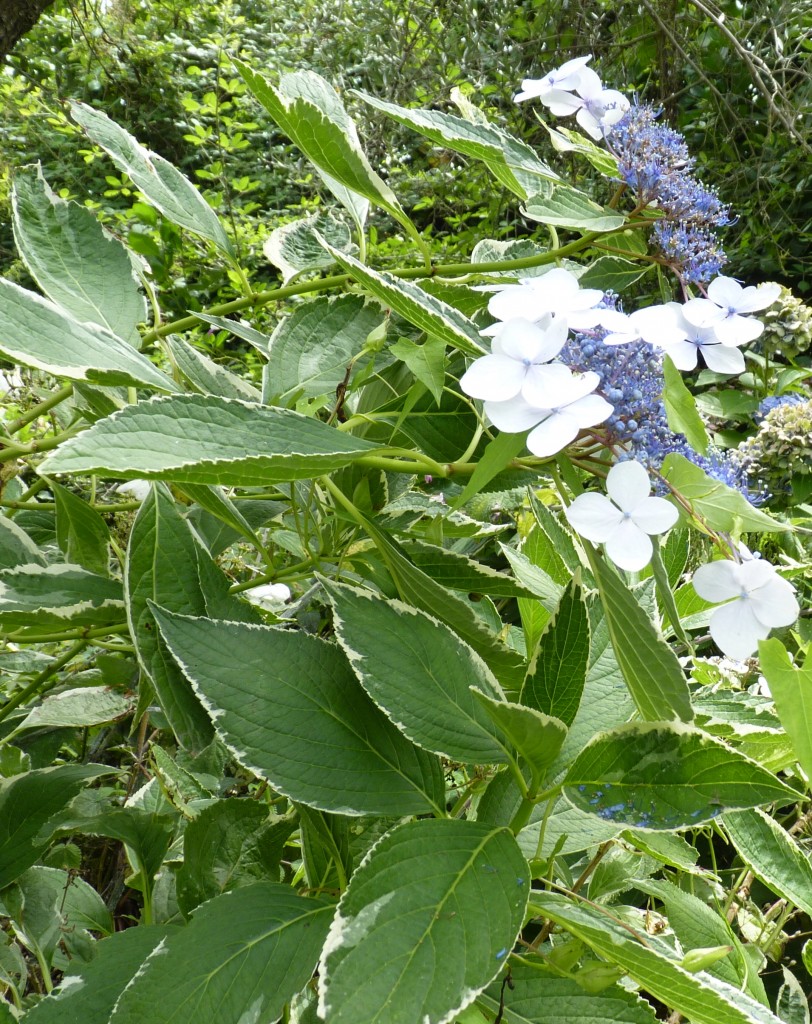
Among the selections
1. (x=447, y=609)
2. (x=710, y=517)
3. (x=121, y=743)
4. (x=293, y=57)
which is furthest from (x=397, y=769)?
(x=293, y=57)

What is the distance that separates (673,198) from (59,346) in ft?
1.23

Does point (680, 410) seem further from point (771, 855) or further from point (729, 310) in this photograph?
point (771, 855)

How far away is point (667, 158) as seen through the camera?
0.52 metres

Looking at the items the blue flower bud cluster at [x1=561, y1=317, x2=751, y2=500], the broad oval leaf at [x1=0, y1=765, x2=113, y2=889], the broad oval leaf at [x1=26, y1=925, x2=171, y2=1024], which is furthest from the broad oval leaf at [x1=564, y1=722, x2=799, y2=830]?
the broad oval leaf at [x1=0, y1=765, x2=113, y2=889]

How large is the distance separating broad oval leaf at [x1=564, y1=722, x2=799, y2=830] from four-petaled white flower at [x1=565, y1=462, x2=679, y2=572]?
0.09 meters

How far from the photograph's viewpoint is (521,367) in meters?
0.36

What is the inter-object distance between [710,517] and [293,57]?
13.5ft

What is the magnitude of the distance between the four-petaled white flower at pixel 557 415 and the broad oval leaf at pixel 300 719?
0.17 meters

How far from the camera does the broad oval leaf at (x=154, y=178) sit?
0.58 m

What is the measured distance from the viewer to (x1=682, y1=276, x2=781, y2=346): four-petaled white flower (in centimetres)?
41

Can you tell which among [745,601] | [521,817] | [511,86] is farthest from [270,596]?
[511,86]

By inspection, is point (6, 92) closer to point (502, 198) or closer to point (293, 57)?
point (293, 57)

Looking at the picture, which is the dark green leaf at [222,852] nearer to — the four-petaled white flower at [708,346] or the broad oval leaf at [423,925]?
the broad oval leaf at [423,925]

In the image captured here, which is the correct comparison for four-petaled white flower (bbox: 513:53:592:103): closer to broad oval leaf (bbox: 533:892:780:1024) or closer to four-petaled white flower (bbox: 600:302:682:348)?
four-petaled white flower (bbox: 600:302:682:348)
